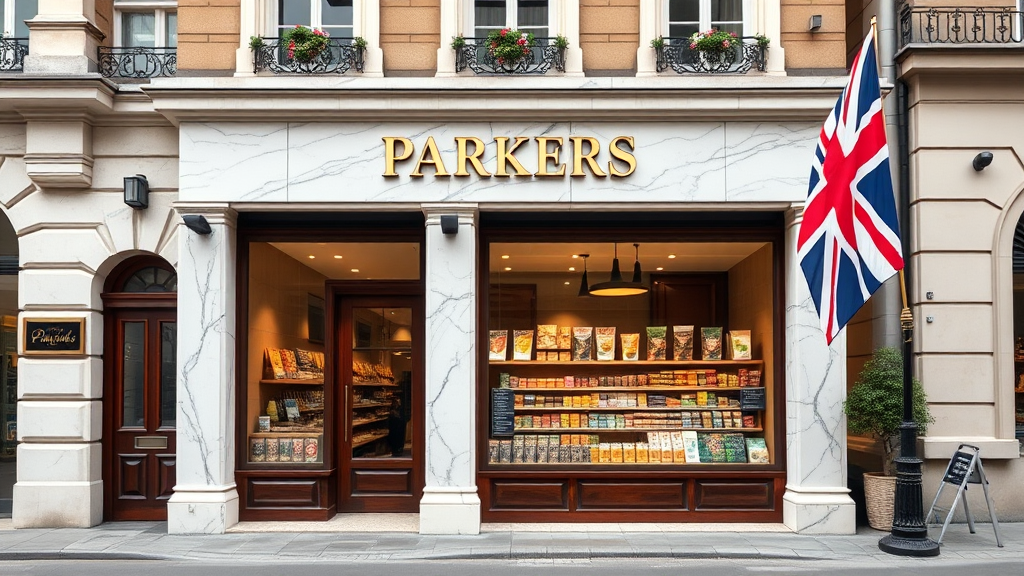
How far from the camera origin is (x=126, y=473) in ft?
38.7

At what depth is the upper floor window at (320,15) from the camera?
11.7 meters

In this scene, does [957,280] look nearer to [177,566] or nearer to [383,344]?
[383,344]


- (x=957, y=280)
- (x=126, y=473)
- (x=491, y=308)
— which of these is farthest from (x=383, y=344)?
(x=957, y=280)

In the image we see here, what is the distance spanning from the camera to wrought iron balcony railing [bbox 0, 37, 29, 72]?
38.5 feet

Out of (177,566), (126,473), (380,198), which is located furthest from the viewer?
(126,473)

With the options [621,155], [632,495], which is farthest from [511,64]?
[632,495]

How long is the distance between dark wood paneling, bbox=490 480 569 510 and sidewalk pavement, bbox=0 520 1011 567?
0.32 meters

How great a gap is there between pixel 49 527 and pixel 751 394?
9045mm

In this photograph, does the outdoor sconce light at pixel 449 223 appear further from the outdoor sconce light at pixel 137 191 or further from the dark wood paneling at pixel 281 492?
the outdoor sconce light at pixel 137 191

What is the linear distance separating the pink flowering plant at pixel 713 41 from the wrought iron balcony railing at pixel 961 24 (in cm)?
256

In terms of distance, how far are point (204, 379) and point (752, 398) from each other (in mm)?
6923

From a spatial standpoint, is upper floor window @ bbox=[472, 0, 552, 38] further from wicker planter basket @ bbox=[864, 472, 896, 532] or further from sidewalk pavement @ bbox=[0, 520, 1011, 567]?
wicker planter basket @ bbox=[864, 472, 896, 532]

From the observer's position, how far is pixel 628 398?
12.0 meters

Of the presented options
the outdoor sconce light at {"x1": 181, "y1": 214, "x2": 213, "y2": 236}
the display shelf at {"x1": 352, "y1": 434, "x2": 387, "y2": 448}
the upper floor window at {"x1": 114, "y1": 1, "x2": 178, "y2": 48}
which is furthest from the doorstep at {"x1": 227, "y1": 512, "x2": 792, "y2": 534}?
the upper floor window at {"x1": 114, "y1": 1, "x2": 178, "y2": 48}
